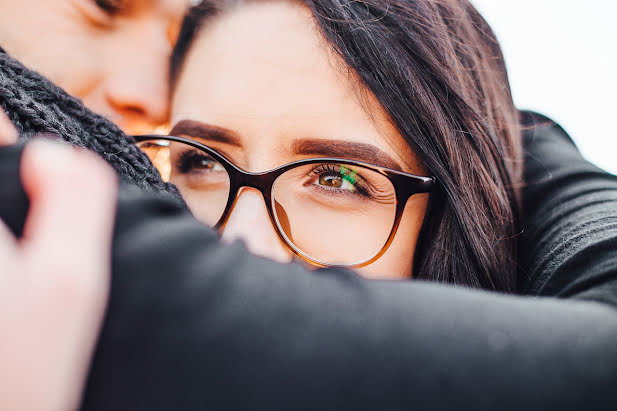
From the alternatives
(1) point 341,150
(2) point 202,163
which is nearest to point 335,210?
(1) point 341,150

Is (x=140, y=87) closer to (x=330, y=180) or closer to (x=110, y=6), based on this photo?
(x=110, y=6)

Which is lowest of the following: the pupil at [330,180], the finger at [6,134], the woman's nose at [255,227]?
Answer: the woman's nose at [255,227]

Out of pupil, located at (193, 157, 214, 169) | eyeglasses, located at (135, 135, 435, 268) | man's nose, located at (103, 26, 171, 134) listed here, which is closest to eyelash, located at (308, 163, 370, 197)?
eyeglasses, located at (135, 135, 435, 268)

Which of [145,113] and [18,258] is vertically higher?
[145,113]

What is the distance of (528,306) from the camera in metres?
0.38

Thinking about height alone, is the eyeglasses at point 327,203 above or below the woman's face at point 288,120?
below

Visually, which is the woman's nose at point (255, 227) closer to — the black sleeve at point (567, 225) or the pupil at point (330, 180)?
the pupil at point (330, 180)

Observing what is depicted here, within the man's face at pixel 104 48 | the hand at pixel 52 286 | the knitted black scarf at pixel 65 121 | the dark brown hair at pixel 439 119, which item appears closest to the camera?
the hand at pixel 52 286

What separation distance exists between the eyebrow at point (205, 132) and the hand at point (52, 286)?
60 cm

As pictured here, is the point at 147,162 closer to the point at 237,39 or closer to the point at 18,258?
the point at 18,258

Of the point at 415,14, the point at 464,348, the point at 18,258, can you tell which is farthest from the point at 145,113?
the point at 464,348

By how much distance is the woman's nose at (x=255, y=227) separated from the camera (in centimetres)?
81

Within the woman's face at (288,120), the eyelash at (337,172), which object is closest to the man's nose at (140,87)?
the woman's face at (288,120)

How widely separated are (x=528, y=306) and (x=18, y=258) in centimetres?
43
